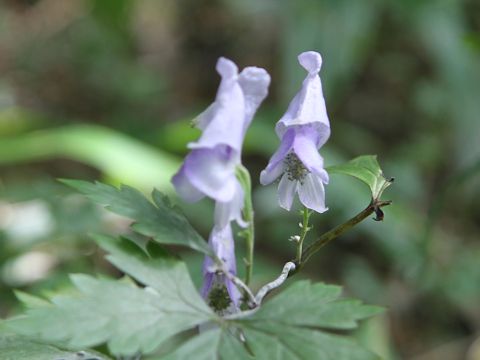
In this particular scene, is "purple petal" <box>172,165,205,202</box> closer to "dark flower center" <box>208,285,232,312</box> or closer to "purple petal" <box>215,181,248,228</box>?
"purple petal" <box>215,181,248,228</box>

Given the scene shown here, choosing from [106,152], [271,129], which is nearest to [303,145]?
[106,152]

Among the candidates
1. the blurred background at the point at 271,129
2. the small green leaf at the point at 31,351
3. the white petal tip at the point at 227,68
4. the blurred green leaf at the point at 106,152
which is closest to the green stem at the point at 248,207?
the white petal tip at the point at 227,68

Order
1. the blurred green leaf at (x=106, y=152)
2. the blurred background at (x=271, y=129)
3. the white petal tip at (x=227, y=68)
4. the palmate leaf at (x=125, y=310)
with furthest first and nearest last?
the blurred green leaf at (x=106, y=152) < the blurred background at (x=271, y=129) < the white petal tip at (x=227, y=68) < the palmate leaf at (x=125, y=310)

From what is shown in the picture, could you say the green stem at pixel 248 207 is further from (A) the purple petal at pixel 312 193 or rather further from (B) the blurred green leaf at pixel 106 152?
(B) the blurred green leaf at pixel 106 152

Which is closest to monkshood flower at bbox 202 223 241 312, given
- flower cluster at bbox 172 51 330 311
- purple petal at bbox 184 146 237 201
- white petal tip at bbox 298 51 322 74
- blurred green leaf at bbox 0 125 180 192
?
flower cluster at bbox 172 51 330 311

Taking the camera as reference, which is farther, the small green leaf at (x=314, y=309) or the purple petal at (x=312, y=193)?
the purple petal at (x=312, y=193)

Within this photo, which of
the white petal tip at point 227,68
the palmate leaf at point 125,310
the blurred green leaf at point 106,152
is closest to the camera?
the palmate leaf at point 125,310
